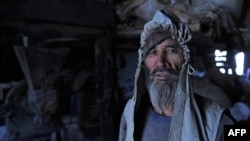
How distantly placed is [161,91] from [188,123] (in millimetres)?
190

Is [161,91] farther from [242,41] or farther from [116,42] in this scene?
[242,41]

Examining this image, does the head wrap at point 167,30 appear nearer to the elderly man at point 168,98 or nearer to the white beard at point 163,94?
the elderly man at point 168,98

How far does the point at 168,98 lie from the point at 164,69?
135 millimetres

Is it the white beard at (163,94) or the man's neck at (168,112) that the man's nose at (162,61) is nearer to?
the white beard at (163,94)

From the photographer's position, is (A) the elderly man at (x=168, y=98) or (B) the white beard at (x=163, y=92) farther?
(B) the white beard at (x=163, y=92)

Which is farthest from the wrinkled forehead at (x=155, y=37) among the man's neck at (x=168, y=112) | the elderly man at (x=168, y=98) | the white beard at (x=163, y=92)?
the man's neck at (x=168, y=112)

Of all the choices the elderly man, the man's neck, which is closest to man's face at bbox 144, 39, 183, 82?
the elderly man

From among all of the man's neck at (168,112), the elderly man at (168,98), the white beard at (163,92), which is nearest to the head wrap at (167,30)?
the elderly man at (168,98)

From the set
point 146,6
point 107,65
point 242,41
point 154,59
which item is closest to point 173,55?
point 154,59

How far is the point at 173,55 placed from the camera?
1.12 m

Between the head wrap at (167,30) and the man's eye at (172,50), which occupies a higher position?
the head wrap at (167,30)

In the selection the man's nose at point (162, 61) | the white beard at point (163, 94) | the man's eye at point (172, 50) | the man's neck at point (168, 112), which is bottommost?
the man's neck at point (168, 112)

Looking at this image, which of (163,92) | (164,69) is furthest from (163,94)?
(164,69)

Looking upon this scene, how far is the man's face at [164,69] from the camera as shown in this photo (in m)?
1.12
